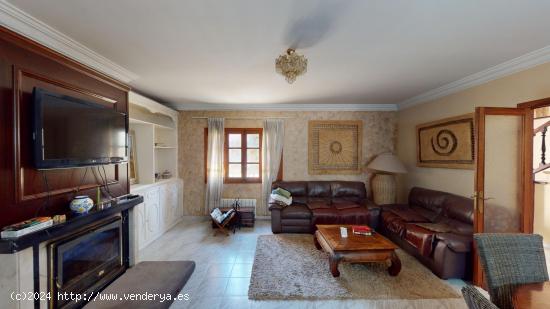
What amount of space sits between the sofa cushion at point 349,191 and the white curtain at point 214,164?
97.0 inches

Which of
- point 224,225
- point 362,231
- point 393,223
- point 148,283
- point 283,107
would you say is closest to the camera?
point 148,283

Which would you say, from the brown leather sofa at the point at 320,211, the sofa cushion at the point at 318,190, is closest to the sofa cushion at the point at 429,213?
the brown leather sofa at the point at 320,211

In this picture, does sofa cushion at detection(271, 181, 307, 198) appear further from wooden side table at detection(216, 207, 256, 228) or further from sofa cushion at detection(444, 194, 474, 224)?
sofa cushion at detection(444, 194, 474, 224)

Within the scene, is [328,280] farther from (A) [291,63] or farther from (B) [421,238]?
(A) [291,63]

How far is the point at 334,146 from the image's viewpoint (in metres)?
4.90

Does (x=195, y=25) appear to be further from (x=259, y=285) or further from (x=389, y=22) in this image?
(x=259, y=285)

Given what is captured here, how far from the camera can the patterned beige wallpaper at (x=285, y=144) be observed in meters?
4.87

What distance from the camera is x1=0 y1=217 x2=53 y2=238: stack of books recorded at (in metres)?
1.41

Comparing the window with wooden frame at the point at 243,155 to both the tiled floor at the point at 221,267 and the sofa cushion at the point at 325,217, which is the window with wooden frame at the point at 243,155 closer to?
the tiled floor at the point at 221,267

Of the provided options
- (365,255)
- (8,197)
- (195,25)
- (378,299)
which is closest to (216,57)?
(195,25)

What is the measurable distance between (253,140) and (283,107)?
3.29 ft

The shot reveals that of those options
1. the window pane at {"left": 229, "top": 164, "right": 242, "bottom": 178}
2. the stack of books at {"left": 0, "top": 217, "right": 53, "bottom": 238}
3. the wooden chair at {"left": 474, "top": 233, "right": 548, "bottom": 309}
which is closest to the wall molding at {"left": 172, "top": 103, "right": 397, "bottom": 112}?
the window pane at {"left": 229, "top": 164, "right": 242, "bottom": 178}

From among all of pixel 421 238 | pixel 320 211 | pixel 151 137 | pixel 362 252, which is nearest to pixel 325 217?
pixel 320 211

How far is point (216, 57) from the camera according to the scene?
93.7 inches
